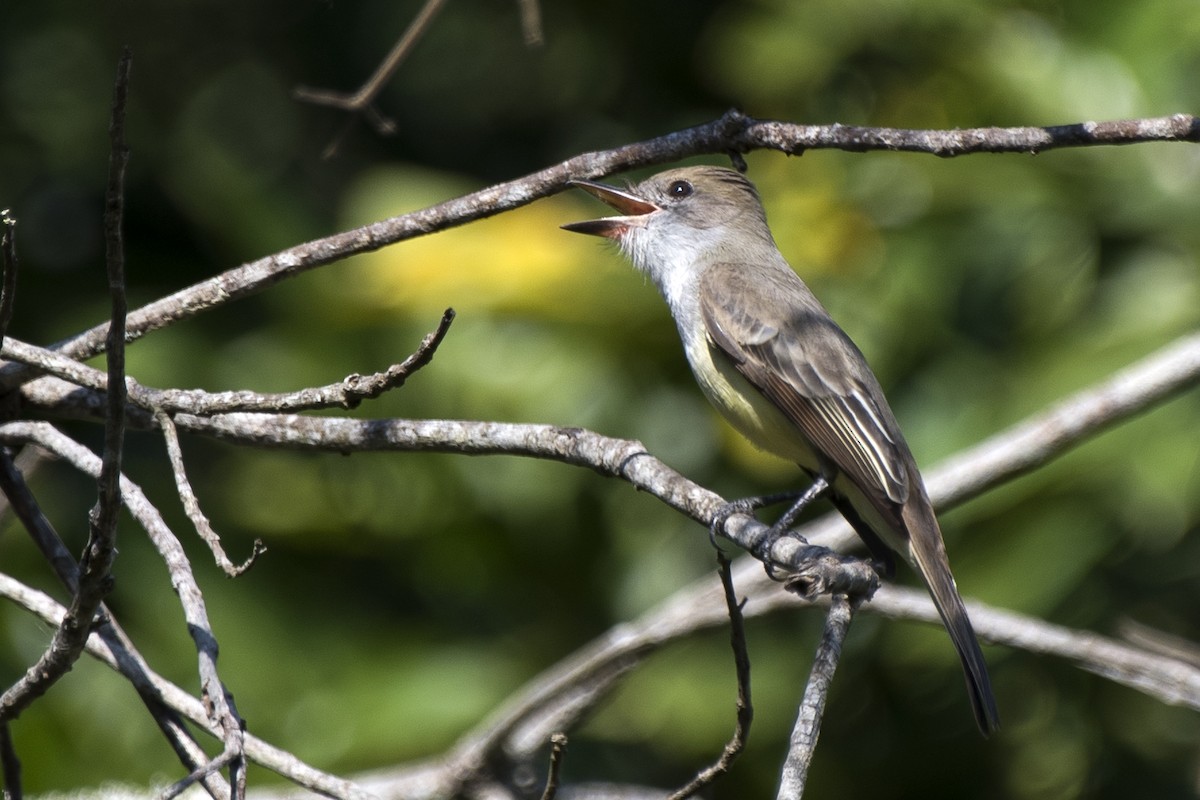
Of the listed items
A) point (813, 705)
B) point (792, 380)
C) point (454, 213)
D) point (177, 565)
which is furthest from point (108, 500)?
point (792, 380)

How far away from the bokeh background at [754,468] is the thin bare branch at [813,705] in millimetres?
2244

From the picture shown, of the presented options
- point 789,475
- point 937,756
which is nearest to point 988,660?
point 937,756

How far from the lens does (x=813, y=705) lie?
215cm

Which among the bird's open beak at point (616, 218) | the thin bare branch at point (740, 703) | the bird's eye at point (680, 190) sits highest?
the bird's eye at point (680, 190)

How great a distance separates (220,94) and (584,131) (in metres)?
1.91

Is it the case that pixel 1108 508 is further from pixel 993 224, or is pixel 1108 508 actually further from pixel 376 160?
pixel 376 160

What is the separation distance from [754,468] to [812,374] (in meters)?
0.90

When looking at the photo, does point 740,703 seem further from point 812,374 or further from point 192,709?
point 812,374

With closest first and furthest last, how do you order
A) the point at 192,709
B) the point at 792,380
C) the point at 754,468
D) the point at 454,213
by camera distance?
the point at 192,709
the point at 454,213
the point at 792,380
the point at 754,468

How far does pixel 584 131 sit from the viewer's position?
21.7 ft

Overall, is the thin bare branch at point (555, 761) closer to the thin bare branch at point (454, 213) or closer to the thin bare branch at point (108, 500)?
the thin bare branch at point (108, 500)

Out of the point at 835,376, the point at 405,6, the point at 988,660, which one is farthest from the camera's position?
the point at 405,6

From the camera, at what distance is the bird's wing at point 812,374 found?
12.3 feet

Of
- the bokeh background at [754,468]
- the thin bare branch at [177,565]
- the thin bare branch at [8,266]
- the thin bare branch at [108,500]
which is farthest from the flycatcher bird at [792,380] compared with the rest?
the thin bare branch at [108,500]
